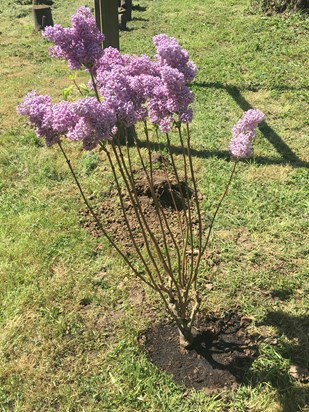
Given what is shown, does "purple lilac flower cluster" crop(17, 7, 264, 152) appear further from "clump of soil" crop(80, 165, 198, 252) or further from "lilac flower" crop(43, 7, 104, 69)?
"clump of soil" crop(80, 165, 198, 252)

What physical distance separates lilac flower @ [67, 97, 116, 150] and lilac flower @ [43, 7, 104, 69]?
32cm

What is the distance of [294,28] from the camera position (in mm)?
7617

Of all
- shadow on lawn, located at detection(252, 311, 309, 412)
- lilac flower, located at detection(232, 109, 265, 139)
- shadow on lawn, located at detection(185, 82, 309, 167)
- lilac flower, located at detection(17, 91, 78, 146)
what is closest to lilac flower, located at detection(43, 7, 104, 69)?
lilac flower, located at detection(17, 91, 78, 146)

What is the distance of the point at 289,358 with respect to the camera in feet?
8.31

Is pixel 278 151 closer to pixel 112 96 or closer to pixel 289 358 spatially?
pixel 289 358

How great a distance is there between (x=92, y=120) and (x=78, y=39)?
46 centimetres

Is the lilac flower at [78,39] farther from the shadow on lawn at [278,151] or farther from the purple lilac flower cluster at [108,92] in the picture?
the shadow on lawn at [278,151]

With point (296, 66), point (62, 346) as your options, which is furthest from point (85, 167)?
point (296, 66)

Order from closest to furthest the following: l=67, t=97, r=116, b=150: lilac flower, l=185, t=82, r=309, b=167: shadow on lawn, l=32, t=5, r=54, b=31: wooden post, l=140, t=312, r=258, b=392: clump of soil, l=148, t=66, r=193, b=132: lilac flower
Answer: l=67, t=97, r=116, b=150: lilac flower, l=148, t=66, r=193, b=132: lilac flower, l=140, t=312, r=258, b=392: clump of soil, l=185, t=82, r=309, b=167: shadow on lawn, l=32, t=5, r=54, b=31: wooden post

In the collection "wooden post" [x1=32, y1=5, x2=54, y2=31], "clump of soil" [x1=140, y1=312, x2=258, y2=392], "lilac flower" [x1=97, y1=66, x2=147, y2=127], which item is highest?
"lilac flower" [x1=97, y1=66, x2=147, y2=127]

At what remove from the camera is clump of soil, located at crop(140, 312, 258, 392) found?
247 centimetres

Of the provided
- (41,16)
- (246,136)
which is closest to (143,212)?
(246,136)

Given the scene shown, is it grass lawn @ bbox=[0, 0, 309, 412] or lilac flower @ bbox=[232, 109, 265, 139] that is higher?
lilac flower @ bbox=[232, 109, 265, 139]

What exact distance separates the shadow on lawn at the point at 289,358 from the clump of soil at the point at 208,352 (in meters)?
0.13
